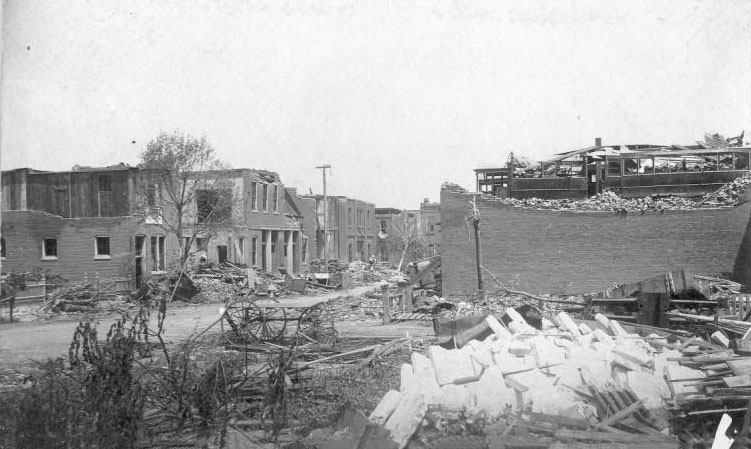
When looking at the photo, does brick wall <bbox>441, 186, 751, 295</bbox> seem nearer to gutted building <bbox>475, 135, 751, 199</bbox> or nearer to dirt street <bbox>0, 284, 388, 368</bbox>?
gutted building <bbox>475, 135, 751, 199</bbox>

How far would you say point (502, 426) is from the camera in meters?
6.88

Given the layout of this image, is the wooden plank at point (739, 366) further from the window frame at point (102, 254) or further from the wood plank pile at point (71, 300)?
the window frame at point (102, 254)

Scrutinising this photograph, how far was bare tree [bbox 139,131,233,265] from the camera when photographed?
76.7 feet

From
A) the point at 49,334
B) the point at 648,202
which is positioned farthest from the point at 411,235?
the point at 49,334

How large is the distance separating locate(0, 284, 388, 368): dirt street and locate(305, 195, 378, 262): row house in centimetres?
2375

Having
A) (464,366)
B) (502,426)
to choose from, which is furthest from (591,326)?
(502,426)

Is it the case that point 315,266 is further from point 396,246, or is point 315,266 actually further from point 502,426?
point 502,426

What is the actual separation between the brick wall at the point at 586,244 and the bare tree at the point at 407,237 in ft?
97.1

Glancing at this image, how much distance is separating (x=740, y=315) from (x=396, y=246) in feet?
142

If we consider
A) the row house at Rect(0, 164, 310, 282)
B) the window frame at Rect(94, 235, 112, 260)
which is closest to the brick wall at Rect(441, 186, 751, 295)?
the row house at Rect(0, 164, 310, 282)

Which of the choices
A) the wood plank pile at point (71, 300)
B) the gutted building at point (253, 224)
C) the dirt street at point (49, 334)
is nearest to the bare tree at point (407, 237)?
Answer: the gutted building at point (253, 224)

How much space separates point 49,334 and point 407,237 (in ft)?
118

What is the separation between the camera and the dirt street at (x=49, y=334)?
533 inches

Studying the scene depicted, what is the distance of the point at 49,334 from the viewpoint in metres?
16.8
